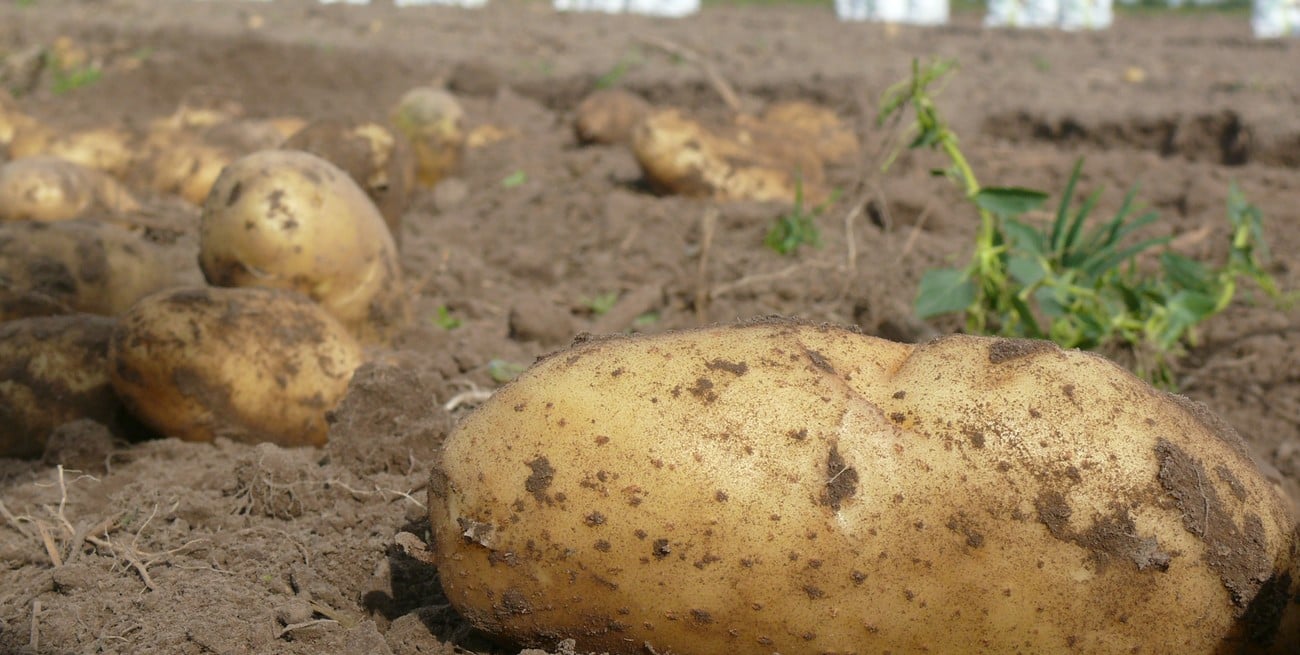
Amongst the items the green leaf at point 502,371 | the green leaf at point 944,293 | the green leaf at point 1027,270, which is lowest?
the green leaf at point 502,371

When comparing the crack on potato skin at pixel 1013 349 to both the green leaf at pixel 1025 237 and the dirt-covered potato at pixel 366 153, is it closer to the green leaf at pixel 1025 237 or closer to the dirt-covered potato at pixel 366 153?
the green leaf at pixel 1025 237

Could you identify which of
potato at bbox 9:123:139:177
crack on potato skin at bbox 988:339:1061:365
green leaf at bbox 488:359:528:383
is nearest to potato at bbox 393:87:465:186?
potato at bbox 9:123:139:177

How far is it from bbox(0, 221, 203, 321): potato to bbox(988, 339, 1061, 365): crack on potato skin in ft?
7.95

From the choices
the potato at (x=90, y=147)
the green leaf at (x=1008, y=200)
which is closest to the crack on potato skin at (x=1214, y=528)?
the green leaf at (x=1008, y=200)

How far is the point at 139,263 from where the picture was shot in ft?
10.0

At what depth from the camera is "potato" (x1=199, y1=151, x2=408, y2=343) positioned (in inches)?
110

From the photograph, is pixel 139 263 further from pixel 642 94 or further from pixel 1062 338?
pixel 642 94

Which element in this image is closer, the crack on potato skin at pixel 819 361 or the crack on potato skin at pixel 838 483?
the crack on potato skin at pixel 838 483

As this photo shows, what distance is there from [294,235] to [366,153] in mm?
1063

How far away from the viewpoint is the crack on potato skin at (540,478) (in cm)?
153

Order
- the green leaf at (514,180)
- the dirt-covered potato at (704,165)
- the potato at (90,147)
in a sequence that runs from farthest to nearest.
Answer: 1. the green leaf at (514,180)
2. the potato at (90,147)
3. the dirt-covered potato at (704,165)

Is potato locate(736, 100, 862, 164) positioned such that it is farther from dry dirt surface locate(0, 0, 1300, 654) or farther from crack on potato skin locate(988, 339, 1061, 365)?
crack on potato skin locate(988, 339, 1061, 365)

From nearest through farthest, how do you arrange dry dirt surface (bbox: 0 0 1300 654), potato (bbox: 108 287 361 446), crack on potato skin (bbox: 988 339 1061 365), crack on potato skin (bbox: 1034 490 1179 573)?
crack on potato skin (bbox: 1034 490 1179 573) → crack on potato skin (bbox: 988 339 1061 365) → dry dirt surface (bbox: 0 0 1300 654) → potato (bbox: 108 287 361 446)

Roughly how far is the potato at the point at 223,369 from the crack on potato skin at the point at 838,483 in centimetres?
145
